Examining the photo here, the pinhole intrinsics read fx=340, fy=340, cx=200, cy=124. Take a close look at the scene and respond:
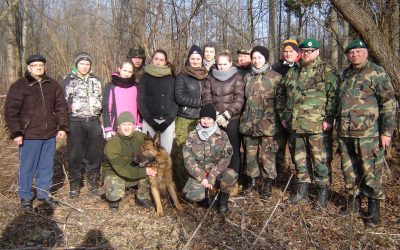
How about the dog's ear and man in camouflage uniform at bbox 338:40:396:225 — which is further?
the dog's ear

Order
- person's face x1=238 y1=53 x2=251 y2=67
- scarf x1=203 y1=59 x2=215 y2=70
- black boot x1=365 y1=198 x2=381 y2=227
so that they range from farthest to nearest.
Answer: person's face x1=238 y1=53 x2=251 y2=67
scarf x1=203 y1=59 x2=215 y2=70
black boot x1=365 y1=198 x2=381 y2=227

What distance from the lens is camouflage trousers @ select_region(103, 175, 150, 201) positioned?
16.2 ft

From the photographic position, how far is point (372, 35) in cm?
568

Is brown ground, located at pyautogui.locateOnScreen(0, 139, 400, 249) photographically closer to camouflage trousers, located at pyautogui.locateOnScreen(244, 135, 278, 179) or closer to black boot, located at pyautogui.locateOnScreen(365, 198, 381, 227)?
black boot, located at pyautogui.locateOnScreen(365, 198, 381, 227)

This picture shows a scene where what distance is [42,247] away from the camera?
3729 millimetres

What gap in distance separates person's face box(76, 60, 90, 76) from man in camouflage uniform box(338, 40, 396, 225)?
369cm

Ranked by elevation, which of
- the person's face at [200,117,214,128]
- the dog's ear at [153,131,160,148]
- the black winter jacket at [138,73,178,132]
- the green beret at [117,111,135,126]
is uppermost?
the black winter jacket at [138,73,178,132]

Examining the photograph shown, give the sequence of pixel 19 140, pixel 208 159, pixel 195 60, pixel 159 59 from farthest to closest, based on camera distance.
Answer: pixel 159 59 < pixel 195 60 < pixel 208 159 < pixel 19 140

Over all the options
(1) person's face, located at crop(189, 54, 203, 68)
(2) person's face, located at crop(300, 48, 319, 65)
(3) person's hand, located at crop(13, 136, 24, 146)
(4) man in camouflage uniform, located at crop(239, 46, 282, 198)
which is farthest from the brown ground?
(1) person's face, located at crop(189, 54, 203, 68)

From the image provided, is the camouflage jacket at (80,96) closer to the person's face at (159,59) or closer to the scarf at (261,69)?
the person's face at (159,59)

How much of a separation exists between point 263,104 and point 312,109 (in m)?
0.78

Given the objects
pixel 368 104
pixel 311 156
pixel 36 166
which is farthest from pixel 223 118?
pixel 36 166

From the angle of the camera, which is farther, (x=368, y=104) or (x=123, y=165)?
(x=123, y=165)

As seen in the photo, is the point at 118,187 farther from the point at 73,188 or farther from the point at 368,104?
the point at 368,104
